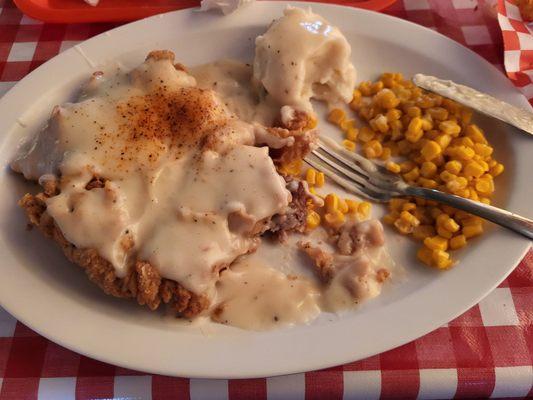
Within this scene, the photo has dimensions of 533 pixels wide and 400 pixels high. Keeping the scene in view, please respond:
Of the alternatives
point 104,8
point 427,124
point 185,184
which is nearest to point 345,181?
point 427,124

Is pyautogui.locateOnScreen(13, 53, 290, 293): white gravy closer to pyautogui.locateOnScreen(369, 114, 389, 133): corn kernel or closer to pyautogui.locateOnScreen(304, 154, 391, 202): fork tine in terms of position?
pyautogui.locateOnScreen(304, 154, 391, 202): fork tine

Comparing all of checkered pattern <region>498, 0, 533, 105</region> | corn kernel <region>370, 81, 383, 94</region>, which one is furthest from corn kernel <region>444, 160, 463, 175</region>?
checkered pattern <region>498, 0, 533, 105</region>

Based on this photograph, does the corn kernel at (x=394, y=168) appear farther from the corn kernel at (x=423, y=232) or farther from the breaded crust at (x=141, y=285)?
the breaded crust at (x=141, y=285)

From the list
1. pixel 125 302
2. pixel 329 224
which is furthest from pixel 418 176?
pixel 125 302

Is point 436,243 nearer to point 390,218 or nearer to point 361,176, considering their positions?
point 390,218

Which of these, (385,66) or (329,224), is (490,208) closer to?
(329,224)
